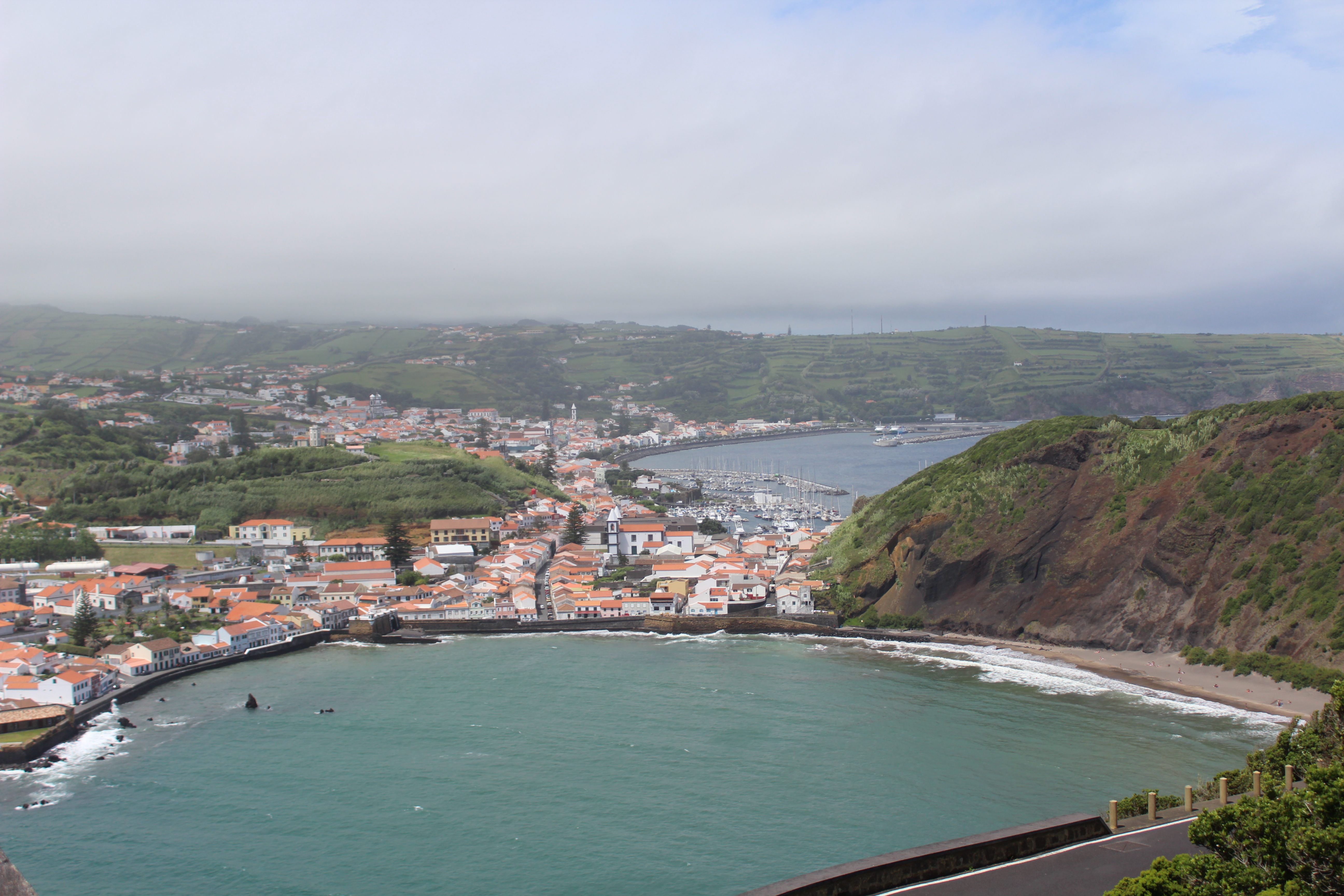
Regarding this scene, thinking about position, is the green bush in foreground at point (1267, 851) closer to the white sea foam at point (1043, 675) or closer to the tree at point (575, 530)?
the white sea foam at point (1043, 675)

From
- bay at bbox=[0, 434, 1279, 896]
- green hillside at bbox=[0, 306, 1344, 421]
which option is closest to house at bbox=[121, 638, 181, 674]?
bay at bbox=[0, 434, 1279, 896]

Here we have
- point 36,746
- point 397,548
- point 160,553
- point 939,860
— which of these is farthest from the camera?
point 160,553

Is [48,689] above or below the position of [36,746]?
above

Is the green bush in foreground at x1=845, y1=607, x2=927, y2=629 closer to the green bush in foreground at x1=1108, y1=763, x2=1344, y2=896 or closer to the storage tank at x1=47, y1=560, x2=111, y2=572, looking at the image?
the green bush in foreground at x1=1108, y1=763, x2=1344, y2=896

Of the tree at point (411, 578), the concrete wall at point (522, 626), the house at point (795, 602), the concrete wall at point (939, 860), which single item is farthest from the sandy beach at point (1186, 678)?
the tree at point (411, 578)

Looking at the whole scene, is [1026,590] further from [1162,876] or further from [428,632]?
[1162,876]

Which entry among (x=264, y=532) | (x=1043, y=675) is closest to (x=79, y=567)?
(x=264, y=532)

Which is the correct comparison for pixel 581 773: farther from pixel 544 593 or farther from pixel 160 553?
pixel 160 553
